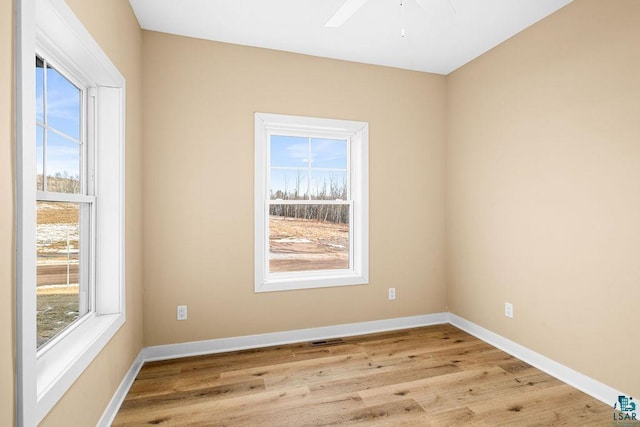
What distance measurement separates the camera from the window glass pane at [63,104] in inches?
65.6

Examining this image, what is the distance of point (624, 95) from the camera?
2.12 meters

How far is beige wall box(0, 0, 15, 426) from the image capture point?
104 centimetres

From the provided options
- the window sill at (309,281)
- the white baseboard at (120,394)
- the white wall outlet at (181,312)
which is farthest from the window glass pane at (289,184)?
the white baseboard at (120,394)

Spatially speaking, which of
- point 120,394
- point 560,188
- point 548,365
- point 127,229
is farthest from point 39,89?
point 548,365

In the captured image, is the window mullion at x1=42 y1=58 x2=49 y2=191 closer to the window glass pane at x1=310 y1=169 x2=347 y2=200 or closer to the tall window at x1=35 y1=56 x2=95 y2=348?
the tall window at x1=35 y1=56 x2=95 y2=348

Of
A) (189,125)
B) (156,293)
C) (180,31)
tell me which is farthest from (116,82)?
(156,293)

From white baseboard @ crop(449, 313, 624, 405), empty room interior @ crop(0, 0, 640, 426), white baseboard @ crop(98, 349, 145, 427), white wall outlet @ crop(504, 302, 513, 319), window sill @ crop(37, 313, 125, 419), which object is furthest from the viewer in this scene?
white wall outlet @ crop(504, 302, 513, 319)

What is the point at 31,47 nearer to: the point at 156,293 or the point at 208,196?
the point at 208,196

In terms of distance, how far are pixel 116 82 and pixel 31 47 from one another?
103 cm

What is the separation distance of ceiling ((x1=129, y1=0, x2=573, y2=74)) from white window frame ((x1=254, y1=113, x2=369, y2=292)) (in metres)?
0.66

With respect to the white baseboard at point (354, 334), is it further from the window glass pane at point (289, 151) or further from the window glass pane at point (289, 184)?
the window glass pane at point (289, 151)

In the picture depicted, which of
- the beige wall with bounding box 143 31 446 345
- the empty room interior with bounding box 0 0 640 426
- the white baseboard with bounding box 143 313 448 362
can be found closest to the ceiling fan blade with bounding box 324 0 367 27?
the empty room interior with bounding box 0 0 640 426

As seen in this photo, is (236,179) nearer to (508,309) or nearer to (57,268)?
(57,268)

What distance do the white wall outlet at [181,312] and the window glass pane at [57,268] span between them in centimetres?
91
